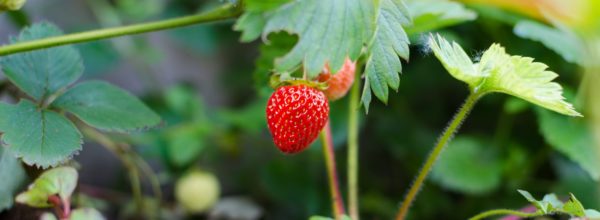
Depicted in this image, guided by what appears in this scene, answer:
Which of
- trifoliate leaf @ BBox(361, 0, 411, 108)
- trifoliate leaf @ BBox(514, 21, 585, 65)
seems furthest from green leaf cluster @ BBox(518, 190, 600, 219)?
trifoliate leaf @ BBox(514, 21, 585, 65)

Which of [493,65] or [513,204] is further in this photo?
[513,204]

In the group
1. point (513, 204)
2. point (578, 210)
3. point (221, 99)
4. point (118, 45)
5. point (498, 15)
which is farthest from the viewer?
point (221, 99)

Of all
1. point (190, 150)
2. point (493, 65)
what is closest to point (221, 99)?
point (190, 150)

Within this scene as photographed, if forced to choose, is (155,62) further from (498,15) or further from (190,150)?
(498,15)

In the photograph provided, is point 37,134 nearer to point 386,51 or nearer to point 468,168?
point 386,51

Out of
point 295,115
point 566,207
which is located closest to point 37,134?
point 295,115

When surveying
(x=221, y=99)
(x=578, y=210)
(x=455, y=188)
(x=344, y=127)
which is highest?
(x=221, y=99)

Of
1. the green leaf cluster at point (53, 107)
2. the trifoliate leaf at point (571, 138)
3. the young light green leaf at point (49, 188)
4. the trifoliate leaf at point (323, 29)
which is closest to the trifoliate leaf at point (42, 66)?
the green leaf cluster at point (53, 107)
